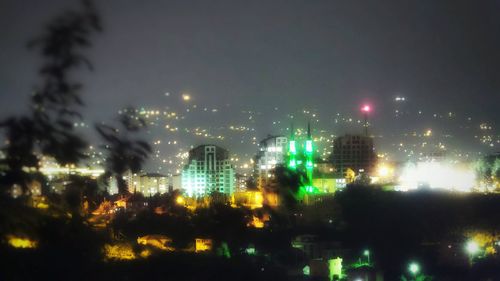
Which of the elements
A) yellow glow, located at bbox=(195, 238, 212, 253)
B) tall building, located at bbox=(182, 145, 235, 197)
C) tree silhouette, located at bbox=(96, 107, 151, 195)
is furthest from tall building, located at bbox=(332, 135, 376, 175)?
tree silhouette, located at bbox=(96, 107, 151, 195)

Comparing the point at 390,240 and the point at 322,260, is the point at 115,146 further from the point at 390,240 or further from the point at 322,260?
the point at 390,240

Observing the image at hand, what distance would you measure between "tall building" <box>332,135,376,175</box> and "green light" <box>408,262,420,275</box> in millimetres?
8373

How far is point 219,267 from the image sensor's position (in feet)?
22.9

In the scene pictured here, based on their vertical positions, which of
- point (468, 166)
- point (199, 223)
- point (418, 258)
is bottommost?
point (418, 258)

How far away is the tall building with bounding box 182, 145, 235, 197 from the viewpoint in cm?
1212

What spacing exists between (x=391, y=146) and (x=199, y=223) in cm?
1644

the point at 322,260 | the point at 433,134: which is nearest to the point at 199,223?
the point at 322,260

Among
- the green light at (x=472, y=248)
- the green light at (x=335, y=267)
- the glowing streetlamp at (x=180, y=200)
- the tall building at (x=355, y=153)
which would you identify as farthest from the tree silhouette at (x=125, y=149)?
the tall building at (x=355, y=153)

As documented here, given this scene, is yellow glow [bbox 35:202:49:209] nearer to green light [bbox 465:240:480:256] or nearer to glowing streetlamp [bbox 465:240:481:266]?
glowing streetlamp [bbox 465:240:481:266]

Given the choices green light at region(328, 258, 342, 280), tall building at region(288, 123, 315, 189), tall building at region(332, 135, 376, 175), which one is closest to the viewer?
tall building at region(288, 123, 315, 189)

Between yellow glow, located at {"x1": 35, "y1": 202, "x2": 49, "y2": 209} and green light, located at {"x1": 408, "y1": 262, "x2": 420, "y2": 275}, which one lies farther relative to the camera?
green light, located at {"x1": 408, "y1": 262, "x2": 420, "y2": 275}

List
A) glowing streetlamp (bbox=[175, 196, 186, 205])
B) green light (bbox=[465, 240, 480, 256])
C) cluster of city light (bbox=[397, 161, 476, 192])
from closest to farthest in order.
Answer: glowing streetlamp (bbox=[175, 196, 186, 205])
green light (bbox=[465, 240, 480, 256])
cluster of city light (bbox=[397, 161, 476, 192])

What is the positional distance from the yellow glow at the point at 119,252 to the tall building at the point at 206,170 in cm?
462

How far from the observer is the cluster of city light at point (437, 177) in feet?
51.9
